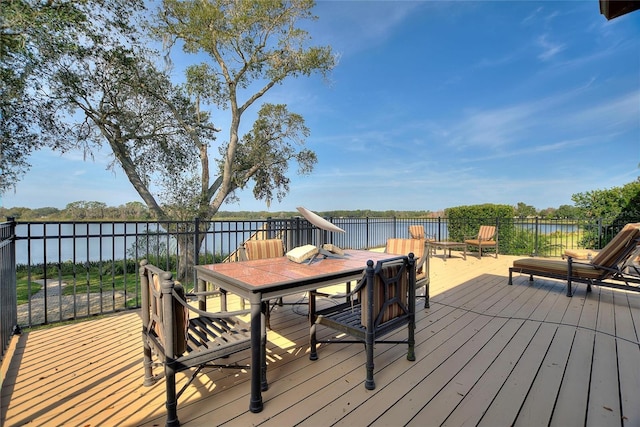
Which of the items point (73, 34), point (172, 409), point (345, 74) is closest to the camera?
point (172, 409)

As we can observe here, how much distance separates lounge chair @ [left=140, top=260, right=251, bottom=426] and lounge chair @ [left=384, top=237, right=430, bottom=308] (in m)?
2.27

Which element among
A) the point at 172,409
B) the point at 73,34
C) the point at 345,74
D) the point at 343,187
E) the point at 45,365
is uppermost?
the point at 345,74

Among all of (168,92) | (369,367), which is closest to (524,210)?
(369,367)

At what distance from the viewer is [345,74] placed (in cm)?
1234

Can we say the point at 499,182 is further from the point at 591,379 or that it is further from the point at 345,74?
the point at 591,379

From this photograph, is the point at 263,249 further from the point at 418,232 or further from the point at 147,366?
the point at 418,232

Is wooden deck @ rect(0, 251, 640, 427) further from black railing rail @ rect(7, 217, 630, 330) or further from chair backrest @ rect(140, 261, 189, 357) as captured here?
black railing rail @ rect(7, 217, 630, 330)

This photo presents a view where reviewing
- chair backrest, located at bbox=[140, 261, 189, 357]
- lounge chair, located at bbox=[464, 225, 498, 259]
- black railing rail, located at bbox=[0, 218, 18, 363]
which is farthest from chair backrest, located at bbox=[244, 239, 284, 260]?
lounge chair, located at bbox=[464, 225, 498, 259]

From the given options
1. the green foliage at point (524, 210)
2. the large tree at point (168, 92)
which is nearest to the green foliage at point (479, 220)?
the green foliage at point (524, 210)

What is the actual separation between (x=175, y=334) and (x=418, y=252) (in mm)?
3105

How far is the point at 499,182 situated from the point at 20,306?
69.9 ft

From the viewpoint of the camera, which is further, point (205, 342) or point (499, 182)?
point (499, 182)

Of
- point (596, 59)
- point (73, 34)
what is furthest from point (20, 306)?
point (596, 59)

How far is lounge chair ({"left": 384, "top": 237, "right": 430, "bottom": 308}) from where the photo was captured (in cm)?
350
